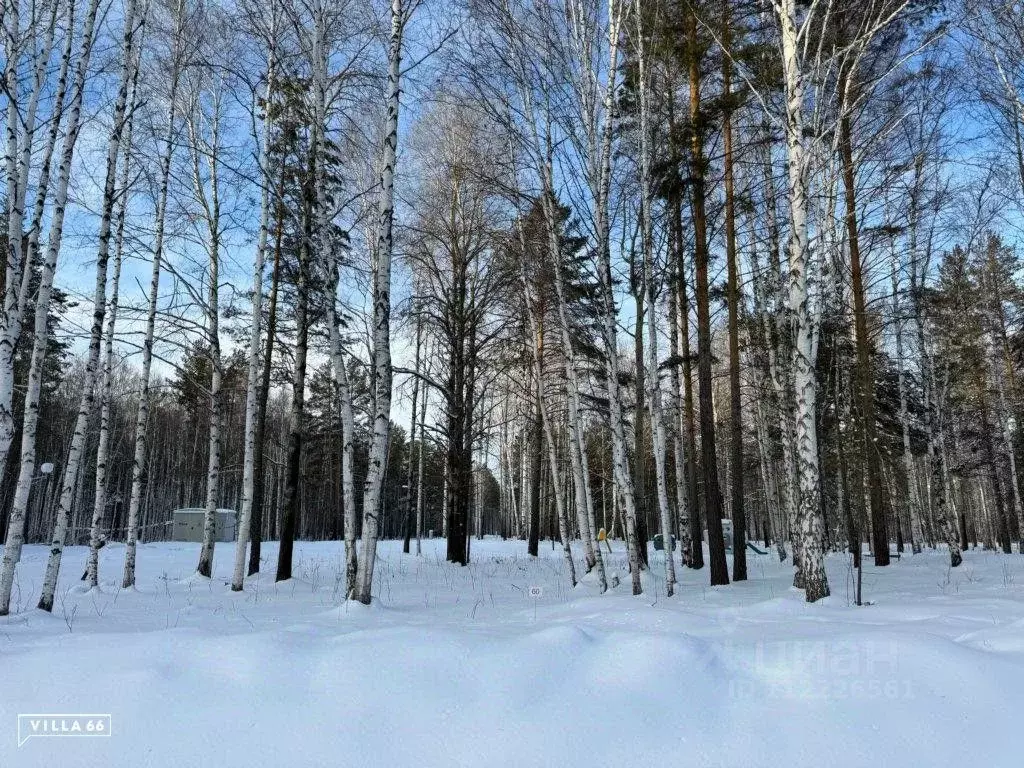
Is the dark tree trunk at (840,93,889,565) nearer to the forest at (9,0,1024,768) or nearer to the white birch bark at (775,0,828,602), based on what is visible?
the forest at (9,0,1024,768)

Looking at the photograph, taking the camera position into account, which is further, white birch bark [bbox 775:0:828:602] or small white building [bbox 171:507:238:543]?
small white building [bbox 171:507:238:543]

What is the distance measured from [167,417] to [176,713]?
38.5 metres

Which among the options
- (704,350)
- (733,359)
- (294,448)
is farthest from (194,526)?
(733,359)

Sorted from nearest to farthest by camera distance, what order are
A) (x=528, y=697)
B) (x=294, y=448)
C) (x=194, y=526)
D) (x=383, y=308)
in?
(x=528, y=697), (x=383, y=308), (x=294, y=448), (x=194, y=526)

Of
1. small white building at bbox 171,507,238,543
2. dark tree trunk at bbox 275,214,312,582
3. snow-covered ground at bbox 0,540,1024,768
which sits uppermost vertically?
dark tree trunk at bbox 275,214,312,582

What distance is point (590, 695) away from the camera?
3045 mm

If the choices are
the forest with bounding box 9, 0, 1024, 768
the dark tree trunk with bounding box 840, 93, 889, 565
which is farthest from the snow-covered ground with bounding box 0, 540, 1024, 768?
the dark tree trunk with bounding box 840, 93, 889, 565

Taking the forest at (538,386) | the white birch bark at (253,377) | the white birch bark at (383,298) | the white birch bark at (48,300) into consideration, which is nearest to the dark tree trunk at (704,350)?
the forest at (538,386)

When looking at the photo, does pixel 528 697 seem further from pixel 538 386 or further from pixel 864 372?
pixel 864 372

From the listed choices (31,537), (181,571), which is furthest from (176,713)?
(31,537)

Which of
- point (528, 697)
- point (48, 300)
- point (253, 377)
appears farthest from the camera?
point (253, 377)

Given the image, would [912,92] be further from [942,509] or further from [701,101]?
[942,509]

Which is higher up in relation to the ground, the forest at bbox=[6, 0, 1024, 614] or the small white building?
the forest at bbox=[6, 0, 1024, 614]

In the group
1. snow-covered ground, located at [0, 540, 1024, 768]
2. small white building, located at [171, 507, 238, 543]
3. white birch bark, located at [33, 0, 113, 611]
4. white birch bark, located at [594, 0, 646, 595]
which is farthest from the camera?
small white building, located at [171, 507, 238, 543]
